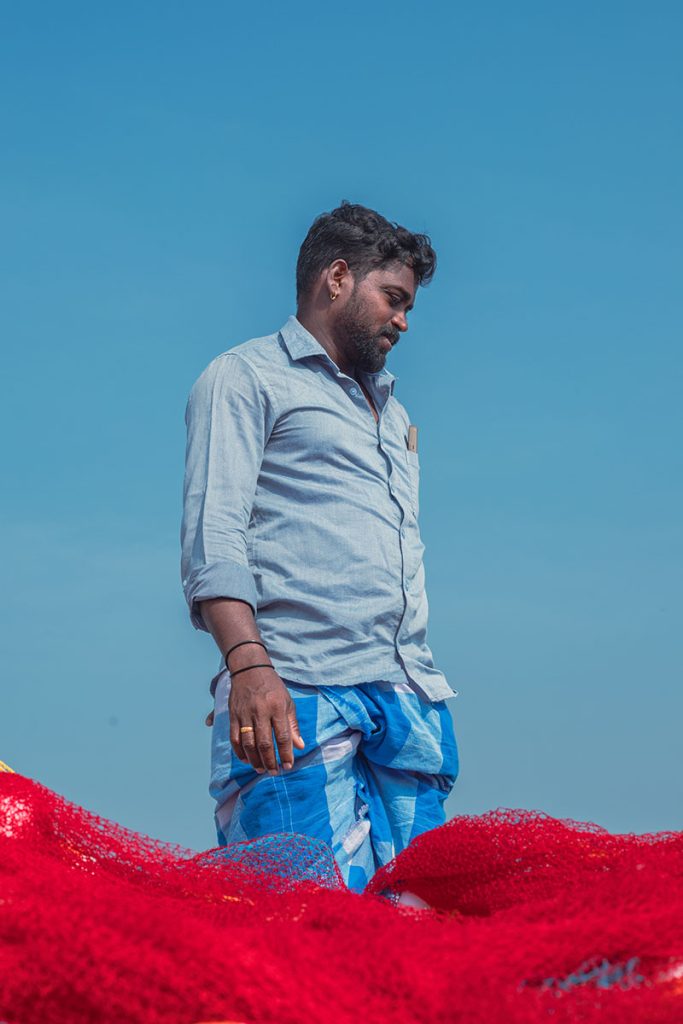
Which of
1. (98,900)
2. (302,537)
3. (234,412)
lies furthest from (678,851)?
(234,412)

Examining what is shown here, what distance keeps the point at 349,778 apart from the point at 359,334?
1235 millimetres

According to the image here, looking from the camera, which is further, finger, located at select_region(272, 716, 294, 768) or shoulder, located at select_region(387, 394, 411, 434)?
shoulder, located at select_region(387, 394, 411, 434)

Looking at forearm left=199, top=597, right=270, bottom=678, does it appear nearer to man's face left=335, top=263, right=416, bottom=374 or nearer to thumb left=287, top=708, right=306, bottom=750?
thumb left=287, top=708, right=306, bottom=750

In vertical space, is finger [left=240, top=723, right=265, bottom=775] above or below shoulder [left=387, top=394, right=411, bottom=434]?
below

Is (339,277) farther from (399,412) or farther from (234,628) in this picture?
(234,628)

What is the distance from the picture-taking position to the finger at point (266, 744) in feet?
8.91

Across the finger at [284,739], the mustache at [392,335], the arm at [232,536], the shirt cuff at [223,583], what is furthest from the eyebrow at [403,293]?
the finger at [284,739]

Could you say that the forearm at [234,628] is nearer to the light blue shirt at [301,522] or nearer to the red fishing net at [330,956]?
the light blue shirt at [301,522]

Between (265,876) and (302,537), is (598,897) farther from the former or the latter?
(302,537)

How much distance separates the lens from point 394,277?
11.8ft

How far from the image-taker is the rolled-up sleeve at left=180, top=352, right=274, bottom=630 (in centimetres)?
296

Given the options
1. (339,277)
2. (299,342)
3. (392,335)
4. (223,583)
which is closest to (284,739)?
(223,583)

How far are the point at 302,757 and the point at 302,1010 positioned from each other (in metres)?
1.66

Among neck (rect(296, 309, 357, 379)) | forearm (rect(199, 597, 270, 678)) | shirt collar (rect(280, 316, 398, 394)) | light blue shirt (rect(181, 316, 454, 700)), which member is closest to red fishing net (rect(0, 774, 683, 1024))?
forearm (rect(199, 597, 270, 678))
